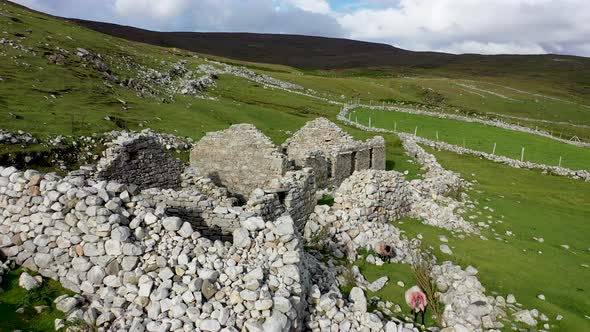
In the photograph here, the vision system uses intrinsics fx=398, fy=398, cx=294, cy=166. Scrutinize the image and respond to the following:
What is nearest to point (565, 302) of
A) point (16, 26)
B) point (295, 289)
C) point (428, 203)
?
point (428, 203)

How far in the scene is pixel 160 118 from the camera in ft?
122

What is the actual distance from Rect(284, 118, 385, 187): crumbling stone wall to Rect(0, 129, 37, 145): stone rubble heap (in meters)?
14.7

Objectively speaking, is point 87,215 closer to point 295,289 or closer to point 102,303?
point 102,303

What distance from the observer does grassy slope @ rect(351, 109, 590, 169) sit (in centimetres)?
4619

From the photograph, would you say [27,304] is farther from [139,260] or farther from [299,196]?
[299,196]

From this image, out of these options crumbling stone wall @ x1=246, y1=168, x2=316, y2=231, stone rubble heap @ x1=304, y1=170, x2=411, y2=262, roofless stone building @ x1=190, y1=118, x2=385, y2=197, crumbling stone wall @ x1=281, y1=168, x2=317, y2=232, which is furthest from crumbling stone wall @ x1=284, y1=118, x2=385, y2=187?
crumbling stone wall @ x1=246, y1=168, x2=316, y2=231

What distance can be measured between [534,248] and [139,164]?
1670 cm

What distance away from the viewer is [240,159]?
781 inches

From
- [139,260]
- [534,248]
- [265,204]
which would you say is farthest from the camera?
[534,248]

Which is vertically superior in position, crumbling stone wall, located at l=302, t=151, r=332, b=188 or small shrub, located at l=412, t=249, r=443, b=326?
crumbling stone wall, located at l=302, t=151, r=332, b=188

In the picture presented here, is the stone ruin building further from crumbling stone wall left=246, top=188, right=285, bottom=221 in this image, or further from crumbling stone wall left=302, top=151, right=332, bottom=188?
crumbling stone wall left=302, top=151, right=332, bottom=188

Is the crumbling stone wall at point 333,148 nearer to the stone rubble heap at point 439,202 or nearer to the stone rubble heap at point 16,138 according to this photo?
the stone rubble heap at point 439,202

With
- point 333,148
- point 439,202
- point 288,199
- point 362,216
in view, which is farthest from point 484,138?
point 288,199

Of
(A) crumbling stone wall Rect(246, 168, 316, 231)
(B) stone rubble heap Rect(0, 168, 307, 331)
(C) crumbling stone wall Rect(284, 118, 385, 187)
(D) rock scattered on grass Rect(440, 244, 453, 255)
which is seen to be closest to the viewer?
(B) stone rubble heap Rect(0, 168, 307, 331)
